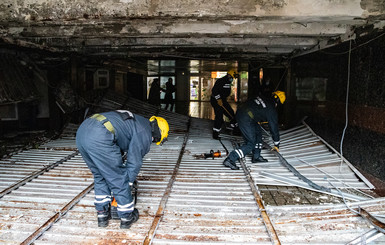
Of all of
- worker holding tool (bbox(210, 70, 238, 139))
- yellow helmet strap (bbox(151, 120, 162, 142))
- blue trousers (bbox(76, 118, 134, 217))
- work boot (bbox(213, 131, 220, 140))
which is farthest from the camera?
work boot (bbox(213, 131, 220, 140))

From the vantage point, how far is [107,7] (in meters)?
3.35

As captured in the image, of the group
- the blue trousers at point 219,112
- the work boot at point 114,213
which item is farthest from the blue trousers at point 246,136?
the work boot at point 114,213

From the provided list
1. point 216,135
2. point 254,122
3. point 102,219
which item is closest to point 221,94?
point 216,135

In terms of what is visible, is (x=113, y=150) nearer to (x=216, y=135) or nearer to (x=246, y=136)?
(x=246, y=136)

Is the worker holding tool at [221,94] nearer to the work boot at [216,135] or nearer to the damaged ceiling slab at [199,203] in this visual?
the work boot at [216,135]

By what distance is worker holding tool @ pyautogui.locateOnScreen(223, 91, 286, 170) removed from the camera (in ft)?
16.2

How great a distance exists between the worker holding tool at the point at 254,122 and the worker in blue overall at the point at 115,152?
87.6 inches

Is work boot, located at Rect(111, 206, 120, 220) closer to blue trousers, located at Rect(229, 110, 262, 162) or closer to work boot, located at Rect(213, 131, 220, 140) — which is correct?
blue trousers, located at Rect(229, 110, 262, 162)

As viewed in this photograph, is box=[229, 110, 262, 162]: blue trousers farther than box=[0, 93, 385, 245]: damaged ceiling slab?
Yes

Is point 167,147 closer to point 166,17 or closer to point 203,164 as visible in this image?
point 203,164

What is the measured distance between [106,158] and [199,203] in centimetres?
136

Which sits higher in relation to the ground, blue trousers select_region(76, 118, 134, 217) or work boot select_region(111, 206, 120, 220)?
Result: blue trousers select_region(76, 118, 134, 217)

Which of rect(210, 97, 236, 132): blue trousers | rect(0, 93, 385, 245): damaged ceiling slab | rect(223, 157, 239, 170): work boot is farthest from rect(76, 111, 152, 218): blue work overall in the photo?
rect(210, 97, 236, 132): blue trousers

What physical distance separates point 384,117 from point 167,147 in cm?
422
